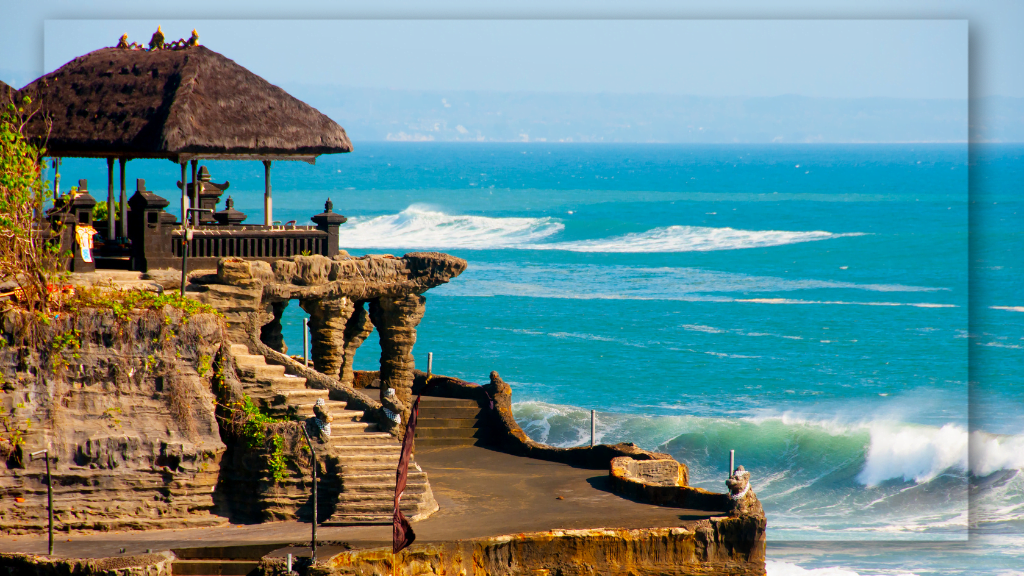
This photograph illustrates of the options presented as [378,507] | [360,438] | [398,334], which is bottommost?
[378,507]

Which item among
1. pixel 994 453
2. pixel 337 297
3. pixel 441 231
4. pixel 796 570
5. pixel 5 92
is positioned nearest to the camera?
pixel 5 92

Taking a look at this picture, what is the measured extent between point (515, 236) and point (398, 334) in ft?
246

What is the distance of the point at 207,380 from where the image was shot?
23.2 m

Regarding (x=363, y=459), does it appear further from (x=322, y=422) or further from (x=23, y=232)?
(x=23, y=232)

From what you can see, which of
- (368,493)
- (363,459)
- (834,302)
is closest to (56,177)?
(363,459)

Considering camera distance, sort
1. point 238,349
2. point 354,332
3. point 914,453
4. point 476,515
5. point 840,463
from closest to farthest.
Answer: point 476,515 → point 238,349 → point 354,332 → point 840,463 → point 914,453

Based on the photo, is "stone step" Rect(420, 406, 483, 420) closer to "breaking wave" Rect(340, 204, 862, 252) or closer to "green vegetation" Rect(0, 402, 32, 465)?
"green vegetation" Rect(0, 402, 32, 465)

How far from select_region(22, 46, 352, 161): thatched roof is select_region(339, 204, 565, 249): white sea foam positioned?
6842 cm

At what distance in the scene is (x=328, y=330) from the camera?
2792cm

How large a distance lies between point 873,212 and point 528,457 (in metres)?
94.1

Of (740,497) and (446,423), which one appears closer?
(740,497)

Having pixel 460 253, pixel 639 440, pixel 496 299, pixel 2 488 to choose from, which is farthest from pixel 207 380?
pixel 460 253

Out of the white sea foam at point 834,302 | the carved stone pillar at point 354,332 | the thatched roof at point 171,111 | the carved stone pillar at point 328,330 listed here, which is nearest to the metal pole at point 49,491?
the thatched roof at point 171,111

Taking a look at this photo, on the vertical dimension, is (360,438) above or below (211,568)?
above
